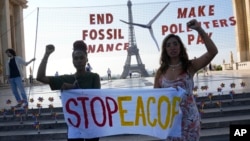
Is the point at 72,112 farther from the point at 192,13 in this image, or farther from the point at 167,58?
the point at 192,13

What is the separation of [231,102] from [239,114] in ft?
2.29

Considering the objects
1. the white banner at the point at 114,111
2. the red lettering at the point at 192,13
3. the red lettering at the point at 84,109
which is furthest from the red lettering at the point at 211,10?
the red lettering at the point at 84,109

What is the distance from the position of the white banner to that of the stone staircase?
302cm

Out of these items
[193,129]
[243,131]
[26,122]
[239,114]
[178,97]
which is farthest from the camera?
[26,122]

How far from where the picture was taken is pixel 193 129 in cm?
331

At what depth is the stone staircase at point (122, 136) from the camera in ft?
23.5

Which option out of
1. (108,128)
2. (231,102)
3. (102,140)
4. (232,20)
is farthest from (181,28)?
(108,128)

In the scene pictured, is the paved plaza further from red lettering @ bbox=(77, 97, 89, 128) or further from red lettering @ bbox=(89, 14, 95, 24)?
red lettering @ bbox=(77, 97, 89, 128)

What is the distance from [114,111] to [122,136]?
3.32 m

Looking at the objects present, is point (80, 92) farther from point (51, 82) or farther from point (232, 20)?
point (232, 20)

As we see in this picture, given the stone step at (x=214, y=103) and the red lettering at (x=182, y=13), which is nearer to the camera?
the stone step at (x=214, y=103)

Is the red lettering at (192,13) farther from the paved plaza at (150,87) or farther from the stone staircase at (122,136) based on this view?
the stone staircase at (122,136)

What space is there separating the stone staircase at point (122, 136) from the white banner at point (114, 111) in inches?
119

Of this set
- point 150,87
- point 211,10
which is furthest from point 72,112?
point 150,87
